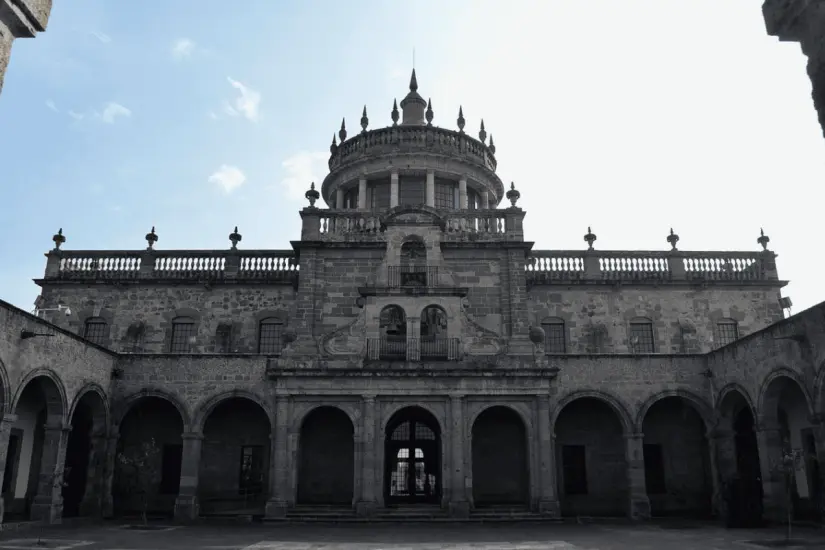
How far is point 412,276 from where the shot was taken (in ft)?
85.5

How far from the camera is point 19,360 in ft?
63.0

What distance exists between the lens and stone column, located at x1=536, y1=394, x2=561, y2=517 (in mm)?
22812

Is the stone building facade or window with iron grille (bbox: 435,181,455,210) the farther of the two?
window with iron grille (bbox: 435,181,455,210)

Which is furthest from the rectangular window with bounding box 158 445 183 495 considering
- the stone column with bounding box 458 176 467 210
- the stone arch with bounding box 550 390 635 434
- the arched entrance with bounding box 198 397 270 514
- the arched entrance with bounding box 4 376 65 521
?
the stone column with bounding box 458 176 467 210

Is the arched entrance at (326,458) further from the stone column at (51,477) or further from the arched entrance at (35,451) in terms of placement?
the arched entrance at (35,451)

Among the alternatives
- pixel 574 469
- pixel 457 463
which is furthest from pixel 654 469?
pixel 457 463

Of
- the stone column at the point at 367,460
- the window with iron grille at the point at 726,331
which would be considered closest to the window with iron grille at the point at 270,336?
the stone column at the point at 367,460

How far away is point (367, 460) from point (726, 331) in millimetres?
16959

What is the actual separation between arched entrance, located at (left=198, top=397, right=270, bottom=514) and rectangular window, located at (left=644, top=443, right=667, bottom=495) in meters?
14.7

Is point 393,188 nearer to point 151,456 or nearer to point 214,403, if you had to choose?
point 214,403

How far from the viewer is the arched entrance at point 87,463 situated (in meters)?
24.0

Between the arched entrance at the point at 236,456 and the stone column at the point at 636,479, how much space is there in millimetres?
13470

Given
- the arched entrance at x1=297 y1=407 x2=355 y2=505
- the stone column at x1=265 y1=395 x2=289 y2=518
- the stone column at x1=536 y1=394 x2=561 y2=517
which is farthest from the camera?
the arched entrance at x1=297 y1=407 x2=355 y2=505

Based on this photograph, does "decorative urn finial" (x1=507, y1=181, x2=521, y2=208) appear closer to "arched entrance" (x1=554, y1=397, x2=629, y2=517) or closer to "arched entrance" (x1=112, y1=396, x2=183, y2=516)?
"arched entrance" (x1=554, y1=397, x2=629, y2=517)
